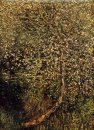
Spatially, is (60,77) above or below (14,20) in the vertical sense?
below

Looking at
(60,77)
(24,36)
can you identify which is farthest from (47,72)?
(24,36)

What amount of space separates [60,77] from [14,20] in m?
4.89

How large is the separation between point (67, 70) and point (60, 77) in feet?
2.08

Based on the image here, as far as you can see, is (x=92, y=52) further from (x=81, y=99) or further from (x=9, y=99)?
(x=9, y=99)

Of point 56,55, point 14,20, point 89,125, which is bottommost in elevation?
point 89,125

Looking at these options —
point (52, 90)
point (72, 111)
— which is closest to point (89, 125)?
point (72, 111)

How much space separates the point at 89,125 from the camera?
2911 cm

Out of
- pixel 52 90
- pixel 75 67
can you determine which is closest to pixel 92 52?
pixel 75 67

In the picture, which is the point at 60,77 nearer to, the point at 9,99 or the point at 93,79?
the point at 93,79

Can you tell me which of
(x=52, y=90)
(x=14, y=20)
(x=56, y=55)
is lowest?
(x=52, y=90)

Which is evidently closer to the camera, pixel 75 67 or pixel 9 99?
pixel 75 67

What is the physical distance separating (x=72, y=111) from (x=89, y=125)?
143 cm

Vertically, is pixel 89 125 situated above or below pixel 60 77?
below

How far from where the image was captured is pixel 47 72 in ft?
93.6
